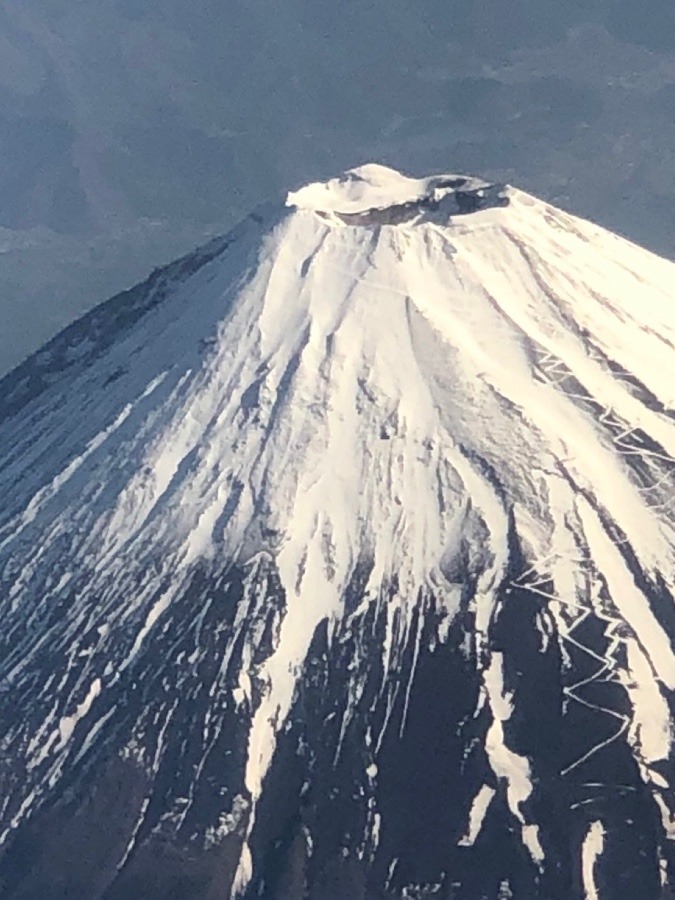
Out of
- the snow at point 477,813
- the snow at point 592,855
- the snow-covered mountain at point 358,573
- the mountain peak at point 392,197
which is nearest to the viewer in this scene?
the snow at point 592,855

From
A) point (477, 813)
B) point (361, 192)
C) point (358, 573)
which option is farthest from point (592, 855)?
point (361, 192)

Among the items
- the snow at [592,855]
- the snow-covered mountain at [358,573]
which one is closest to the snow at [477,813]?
the snow-covered mountain at [358,573]

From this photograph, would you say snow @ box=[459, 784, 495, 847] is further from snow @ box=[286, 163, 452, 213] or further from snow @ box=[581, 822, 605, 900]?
snow @ box=[286, 163, 452, 213]

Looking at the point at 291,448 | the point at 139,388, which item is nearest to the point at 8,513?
the point at 139,388

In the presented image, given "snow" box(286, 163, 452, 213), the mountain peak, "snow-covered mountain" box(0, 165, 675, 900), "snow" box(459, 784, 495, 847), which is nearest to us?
"snow" box(459, 784, 495, 847)

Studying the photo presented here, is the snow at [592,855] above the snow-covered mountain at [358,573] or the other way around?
the other way around

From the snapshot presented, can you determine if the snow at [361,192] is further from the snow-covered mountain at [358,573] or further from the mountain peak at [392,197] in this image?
the snow-covered mountain at [358,573]

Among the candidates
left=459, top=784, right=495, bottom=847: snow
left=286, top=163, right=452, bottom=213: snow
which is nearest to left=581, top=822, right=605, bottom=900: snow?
left=459, top=784, right=495, bottom=847: snow

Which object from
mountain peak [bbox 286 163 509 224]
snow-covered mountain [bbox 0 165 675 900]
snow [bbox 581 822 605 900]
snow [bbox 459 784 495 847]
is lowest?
snow [bbox 581 822 605 900]

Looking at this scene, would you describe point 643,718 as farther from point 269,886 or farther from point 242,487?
point 242,487

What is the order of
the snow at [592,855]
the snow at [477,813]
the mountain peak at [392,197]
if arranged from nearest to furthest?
the snow at [592,855], the snow at [477,813], the mountain peak at [392,197]
